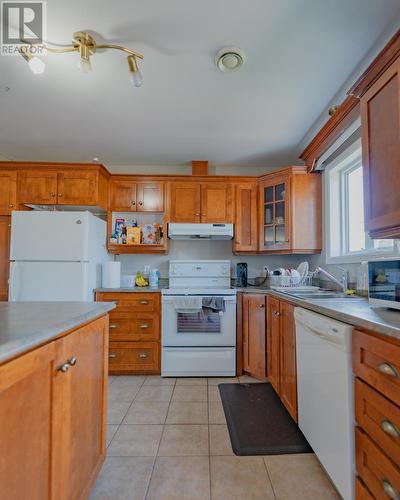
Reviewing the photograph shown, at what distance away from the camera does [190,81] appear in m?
1.94

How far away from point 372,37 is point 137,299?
272 centimetres

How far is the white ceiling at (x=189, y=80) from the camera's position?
4.67 ft

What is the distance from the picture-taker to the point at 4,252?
9.30 ft

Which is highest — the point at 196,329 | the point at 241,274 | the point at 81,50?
the point at 81,50

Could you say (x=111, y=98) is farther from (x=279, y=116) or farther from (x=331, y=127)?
(x=331, y=127)

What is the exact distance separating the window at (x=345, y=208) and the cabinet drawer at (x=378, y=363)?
1223 millimetres

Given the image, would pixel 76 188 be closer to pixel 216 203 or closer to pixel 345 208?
pixel 216 203

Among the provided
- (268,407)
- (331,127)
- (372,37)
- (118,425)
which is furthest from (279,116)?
(118,425)

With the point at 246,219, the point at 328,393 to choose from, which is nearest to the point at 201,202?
the point at 246,219

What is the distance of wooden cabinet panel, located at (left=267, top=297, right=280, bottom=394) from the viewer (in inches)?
86.0

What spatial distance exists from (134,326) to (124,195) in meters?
1.55

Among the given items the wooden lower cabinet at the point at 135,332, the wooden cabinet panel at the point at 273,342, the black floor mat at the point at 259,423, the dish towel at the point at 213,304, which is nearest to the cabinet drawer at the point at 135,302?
the wooden lower cabinet at the point at 135,332

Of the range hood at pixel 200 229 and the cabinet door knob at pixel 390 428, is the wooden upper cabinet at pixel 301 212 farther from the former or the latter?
the cabinet door knob at pixel 390 428

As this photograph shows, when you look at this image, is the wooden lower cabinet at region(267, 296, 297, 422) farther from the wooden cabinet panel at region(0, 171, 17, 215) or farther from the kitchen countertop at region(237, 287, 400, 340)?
the wooden cabinet panel at region(0, 171, 17, 215)
